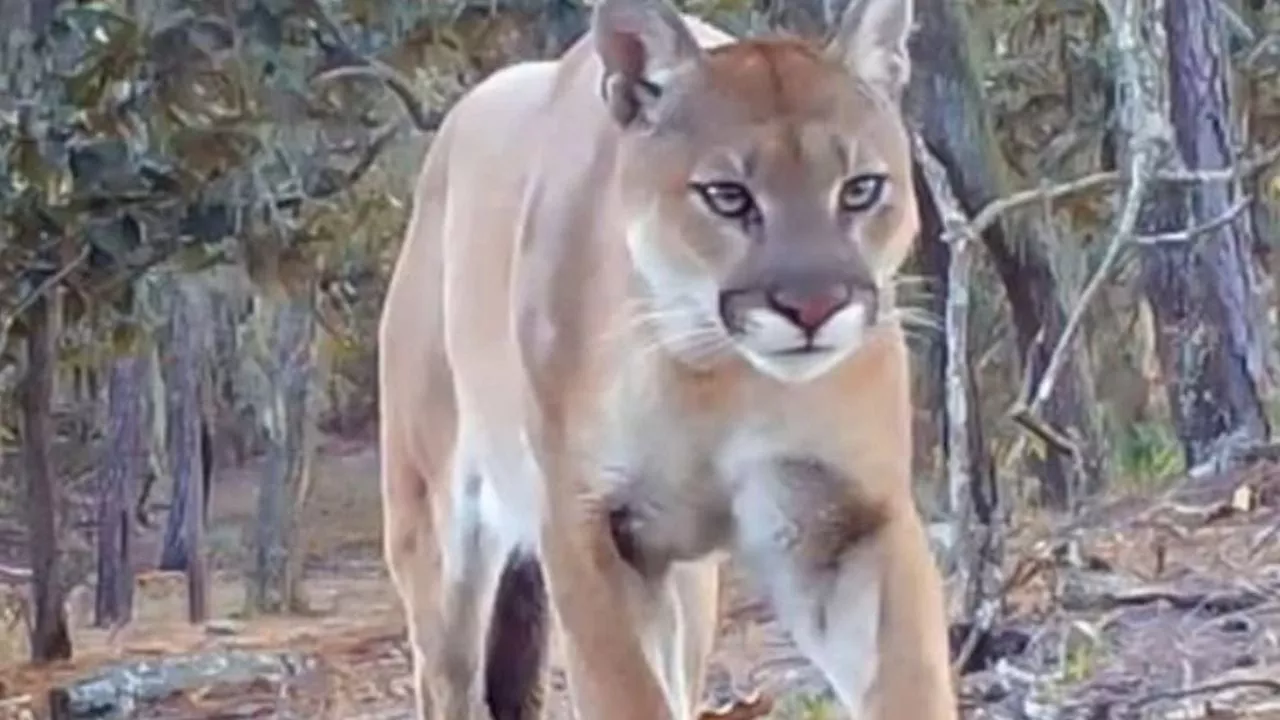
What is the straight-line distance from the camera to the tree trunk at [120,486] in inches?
241

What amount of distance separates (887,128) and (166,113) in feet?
6.61

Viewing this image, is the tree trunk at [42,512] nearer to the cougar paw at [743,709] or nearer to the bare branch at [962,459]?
the cougar paw at [743,709]

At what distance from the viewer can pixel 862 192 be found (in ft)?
6.26

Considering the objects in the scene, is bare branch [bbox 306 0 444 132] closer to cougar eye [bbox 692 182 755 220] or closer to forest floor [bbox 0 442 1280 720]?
forest floor [bbox 0 442 1280 720]

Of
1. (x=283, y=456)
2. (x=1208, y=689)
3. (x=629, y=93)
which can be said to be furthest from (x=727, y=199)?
(x=283, y=456)

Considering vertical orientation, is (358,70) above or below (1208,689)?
above

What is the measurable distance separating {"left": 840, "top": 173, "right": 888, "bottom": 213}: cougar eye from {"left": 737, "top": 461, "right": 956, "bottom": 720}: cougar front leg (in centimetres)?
20

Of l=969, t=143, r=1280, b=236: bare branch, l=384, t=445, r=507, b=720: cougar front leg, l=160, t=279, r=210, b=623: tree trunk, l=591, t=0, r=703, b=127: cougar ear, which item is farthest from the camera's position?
l=160, t=279, r=210, b=623: tree trunk

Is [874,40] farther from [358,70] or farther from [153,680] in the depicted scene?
[153,680]

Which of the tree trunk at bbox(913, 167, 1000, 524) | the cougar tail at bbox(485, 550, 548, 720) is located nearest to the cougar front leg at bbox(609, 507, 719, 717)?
the cougar tail at bbox(485, 550, 548, 720)

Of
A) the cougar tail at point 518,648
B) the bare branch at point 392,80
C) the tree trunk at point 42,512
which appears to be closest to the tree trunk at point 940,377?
the bare branch at point 392,80

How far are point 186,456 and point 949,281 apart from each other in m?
3.66

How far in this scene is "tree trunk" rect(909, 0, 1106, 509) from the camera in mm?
4066

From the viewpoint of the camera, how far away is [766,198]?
189cm
